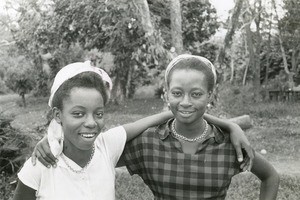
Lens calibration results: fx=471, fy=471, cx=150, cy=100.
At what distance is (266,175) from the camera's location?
2633mm

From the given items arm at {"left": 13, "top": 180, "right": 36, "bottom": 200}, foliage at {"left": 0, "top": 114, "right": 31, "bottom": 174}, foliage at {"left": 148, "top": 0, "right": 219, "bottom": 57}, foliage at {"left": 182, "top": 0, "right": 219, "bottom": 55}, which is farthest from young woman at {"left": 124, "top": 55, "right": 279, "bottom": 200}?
foliage at {"left": 182, "top": 0, "right": 219, "bottom": 55}

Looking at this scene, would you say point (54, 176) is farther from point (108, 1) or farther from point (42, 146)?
point (108, 1)

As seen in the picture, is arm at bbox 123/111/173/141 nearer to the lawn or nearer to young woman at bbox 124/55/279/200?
young woman at bbox 124/55/279/200

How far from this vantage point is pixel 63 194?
2221 millimetres

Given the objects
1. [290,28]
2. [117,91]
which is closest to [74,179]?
[117,91]

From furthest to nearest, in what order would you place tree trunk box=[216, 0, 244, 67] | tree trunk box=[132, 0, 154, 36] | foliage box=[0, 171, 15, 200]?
tree trunk box=[216, 0, 244, 67], tree trunk box=[132, 0, 154, 36], foliage box=[0, 171, 15, 200]

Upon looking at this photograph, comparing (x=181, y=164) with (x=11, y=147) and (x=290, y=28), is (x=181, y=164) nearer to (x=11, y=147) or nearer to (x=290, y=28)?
(x=11, y=147)

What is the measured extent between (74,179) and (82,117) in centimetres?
31

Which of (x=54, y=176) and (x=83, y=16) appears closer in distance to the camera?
(x=54, y=176)

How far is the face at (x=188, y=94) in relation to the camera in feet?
7.96

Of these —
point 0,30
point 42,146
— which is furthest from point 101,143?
point 0,30

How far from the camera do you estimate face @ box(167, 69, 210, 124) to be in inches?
95.5

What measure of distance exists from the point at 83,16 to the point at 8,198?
31.2 ft

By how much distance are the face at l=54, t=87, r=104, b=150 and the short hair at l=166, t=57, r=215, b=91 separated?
0.49 meters
